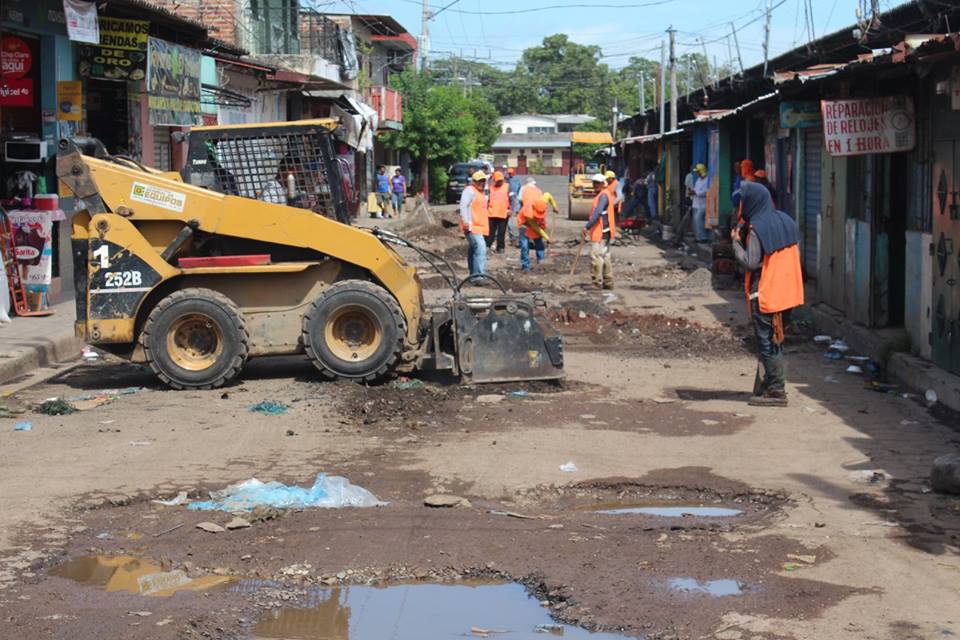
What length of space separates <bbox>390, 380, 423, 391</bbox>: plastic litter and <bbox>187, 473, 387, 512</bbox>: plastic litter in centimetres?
Answer: 366

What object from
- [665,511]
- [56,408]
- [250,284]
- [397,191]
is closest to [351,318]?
[250,284]

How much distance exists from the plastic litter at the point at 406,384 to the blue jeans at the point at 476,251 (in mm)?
7627

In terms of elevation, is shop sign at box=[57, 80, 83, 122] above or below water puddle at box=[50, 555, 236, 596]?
above

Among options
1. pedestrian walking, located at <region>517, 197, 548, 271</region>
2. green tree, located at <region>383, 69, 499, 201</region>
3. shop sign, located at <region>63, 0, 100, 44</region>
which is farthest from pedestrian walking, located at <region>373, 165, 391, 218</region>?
shop sign, located at <region>63, 0, 100, 44</region>

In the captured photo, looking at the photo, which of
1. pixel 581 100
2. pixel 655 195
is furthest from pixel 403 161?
pixel 581 100

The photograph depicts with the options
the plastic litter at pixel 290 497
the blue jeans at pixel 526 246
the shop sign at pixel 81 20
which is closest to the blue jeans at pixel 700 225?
the blue jeans at pixel 526 246

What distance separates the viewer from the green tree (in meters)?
61.3

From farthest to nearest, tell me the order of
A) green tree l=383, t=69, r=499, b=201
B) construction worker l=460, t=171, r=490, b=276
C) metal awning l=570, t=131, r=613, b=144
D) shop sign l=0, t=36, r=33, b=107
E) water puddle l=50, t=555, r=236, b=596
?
metal awning l=570, t=131, r=613, b=144, green tree l=383, t=69, r=499, b=201, construction worker l=460, t=171, r=490, b=276, shop sign l=0, t=36, r=33, b=107, water puddle l=50, t=555, r=236, b=596

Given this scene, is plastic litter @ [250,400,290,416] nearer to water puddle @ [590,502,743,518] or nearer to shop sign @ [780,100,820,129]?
water puddle @ [590,502,743,518]

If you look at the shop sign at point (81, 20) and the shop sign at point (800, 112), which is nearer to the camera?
the shop sign at point (81, 20)

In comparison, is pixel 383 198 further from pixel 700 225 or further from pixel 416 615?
pixel 416 615

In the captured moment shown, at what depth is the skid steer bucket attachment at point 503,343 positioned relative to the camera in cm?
1147

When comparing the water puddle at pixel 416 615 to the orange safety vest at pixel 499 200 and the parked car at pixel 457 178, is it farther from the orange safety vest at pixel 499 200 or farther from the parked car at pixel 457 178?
the parked car at pixel 457 178

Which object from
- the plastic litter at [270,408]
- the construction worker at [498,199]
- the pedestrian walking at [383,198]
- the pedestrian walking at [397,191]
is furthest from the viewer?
the pedestrian walking at [397,191]
